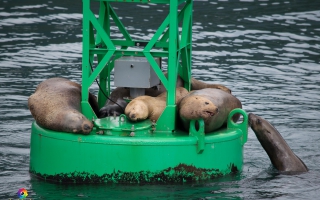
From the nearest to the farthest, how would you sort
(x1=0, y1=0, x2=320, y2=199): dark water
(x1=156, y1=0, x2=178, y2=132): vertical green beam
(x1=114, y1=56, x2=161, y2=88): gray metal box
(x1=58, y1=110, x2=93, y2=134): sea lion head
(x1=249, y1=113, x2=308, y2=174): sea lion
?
(x1=58, y1=110, x2=93, y2=134): sea lion head → (x1=156, y1=0, x2=178, y2=132): vertical green beam → (x1=0, y1=0, x2=320, y2=199): dark water → (x1=114, y1=56, x2=161, y2=88): gray metal box → (x1=249, y1=113, x2=308, y2=174): sea lion

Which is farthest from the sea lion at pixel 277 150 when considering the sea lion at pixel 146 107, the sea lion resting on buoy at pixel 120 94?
the sea lion at pixel 146 107

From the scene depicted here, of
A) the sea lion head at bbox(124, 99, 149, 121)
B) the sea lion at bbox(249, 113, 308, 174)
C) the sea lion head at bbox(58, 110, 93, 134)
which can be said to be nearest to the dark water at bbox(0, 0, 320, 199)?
the sea lion at bbox(249, 113, 308, 174)

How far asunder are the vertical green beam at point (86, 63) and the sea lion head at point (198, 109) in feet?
3.93

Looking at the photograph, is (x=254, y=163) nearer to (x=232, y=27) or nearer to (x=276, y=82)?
(x=276, y=82)

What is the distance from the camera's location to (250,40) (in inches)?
731

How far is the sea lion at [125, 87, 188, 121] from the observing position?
366 inches

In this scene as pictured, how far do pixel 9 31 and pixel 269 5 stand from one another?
25.2 feet

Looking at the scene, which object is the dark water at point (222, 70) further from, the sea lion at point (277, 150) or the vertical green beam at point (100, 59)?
the vertical green beam at point (100, 59)

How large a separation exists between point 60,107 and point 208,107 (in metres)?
1.84

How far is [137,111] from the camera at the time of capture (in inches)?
365

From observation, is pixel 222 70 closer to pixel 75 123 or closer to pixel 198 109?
pixel 198 109

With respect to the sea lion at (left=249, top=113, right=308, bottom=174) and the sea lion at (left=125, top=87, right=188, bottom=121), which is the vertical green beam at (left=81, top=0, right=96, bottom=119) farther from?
the sea lion at (left=249, top=113, right=308, bottom=174)

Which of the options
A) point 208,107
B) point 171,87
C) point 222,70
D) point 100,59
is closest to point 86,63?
point 100,59

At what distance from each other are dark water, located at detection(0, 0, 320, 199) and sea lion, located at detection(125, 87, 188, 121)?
2.86 feet
